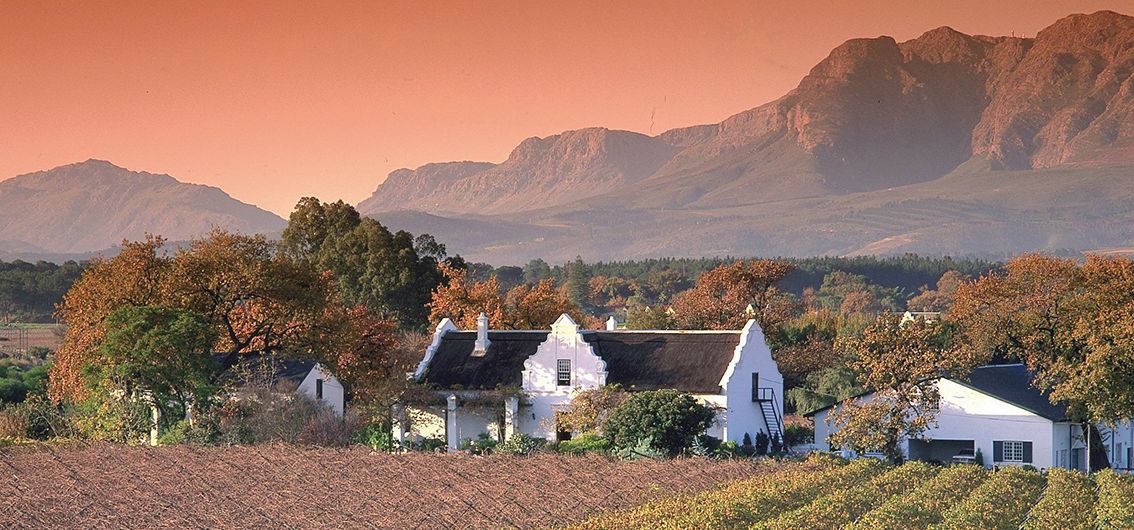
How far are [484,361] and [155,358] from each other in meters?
14.2

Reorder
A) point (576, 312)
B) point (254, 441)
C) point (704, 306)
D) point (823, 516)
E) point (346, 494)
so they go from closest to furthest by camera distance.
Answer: point (823, 516) < point (346, 494) < point (254, 441) < point (704, 306) < point (576, 312)

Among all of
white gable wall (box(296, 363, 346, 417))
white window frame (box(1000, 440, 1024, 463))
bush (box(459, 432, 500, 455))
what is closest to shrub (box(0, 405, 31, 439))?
white gable wall (box(296, 363, 346, 417))

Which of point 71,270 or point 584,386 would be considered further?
point 71,270

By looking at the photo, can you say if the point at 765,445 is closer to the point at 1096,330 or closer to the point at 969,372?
the point at 969,372

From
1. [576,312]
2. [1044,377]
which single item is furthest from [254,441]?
[576,312]

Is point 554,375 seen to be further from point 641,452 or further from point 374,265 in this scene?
point 374,265

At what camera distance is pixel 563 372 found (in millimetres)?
56469

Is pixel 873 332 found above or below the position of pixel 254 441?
above

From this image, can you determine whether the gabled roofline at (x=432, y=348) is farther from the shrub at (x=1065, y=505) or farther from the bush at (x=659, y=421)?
the shrub at (x=1065, y=505)

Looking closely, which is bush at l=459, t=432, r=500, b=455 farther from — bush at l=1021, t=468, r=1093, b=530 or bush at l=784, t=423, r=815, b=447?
bush at l=1021, t=468, r=1093, b=530

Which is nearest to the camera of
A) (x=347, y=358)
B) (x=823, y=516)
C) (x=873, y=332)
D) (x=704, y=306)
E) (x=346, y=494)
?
(x=823, y=516)

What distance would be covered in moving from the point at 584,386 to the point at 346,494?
2164 cm

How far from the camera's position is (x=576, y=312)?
87625 mm

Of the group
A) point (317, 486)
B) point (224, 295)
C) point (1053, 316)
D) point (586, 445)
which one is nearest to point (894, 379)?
point (1053, 316)
